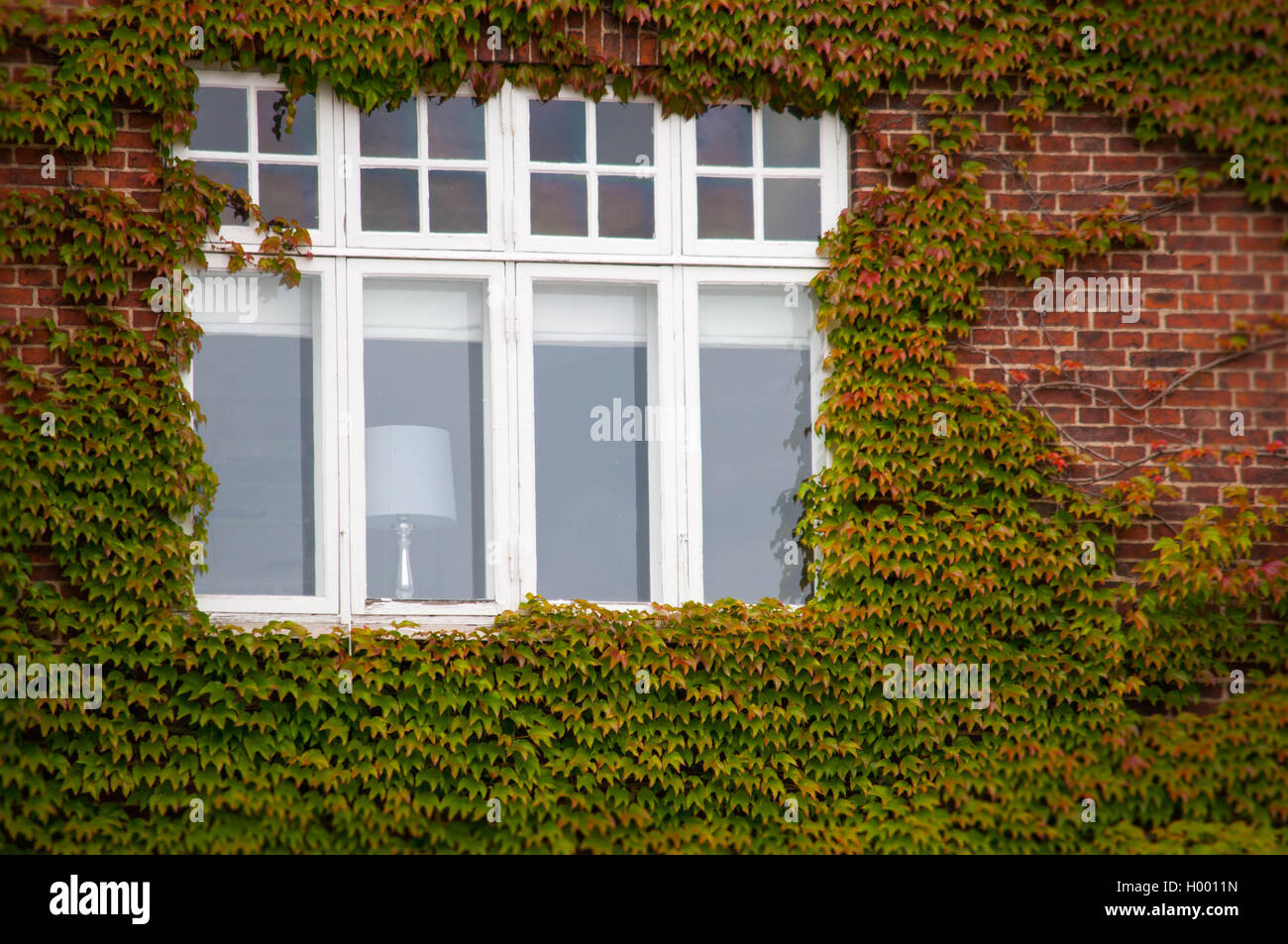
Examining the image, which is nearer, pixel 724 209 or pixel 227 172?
pixel 227 172

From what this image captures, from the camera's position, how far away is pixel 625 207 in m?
7.29

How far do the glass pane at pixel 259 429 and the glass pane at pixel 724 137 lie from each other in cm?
185

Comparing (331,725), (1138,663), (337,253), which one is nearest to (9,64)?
(337,253)

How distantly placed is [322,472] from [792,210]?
7.84 ft

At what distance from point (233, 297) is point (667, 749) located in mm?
2677

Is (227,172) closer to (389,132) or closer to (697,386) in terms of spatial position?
(389,132)

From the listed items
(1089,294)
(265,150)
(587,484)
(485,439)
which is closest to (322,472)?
(485,439)

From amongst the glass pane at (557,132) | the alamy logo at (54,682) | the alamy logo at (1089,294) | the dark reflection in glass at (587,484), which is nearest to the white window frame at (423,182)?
the glass pane at (557,132)

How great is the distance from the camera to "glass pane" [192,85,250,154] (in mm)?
7121

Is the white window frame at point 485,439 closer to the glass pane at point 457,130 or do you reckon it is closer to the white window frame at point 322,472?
the white window frame at point 322,472

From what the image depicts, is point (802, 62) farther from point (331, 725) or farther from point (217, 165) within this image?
point (331, 725)

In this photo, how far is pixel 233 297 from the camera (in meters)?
7.08
